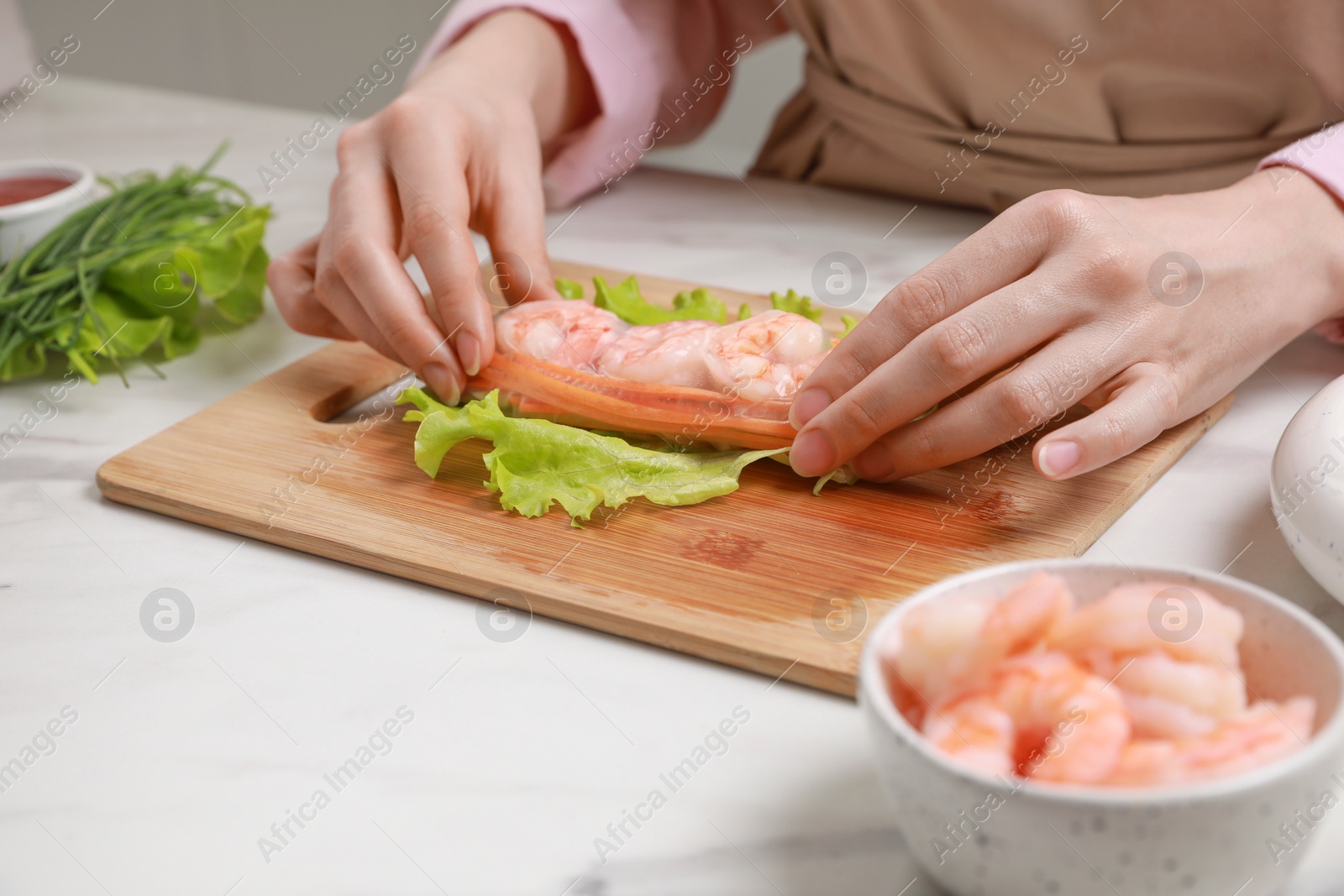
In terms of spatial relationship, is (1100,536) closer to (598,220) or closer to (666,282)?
(666,282)

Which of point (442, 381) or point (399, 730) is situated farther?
point (442, 381)

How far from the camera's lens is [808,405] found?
1.49 m

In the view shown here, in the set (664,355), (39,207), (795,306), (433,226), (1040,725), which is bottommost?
(795,306)

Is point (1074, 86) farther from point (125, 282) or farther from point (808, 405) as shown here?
point (125, 282)

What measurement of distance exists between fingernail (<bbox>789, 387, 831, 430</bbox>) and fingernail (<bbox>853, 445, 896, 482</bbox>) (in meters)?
0.08

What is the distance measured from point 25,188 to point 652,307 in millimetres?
1229

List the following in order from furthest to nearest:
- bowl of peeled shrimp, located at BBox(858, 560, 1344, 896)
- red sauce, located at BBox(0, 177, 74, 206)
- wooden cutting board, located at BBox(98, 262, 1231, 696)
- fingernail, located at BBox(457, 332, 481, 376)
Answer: red sauce, located at BBox(0, 177, 74, 206), fingernail, located at BBox(457, 332, 481, 376), wooden cutting board, located at BBox(98, 262, 1231, 696), bowl of peeled shrimp, located at BBox(858, 560, 1344, 896)

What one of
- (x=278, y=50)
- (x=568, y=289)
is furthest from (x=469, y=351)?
(x=278, y=50)

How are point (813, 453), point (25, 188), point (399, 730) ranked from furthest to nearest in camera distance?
point (25, 188) → point (813, 453) → point (399, 730)

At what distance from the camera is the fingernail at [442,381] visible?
1731mm

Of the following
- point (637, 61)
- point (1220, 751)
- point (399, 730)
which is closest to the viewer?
point (1220, 751)

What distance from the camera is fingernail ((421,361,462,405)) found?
1.73 meters

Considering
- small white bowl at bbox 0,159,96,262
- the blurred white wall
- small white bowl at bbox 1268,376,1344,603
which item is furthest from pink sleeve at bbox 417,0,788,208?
the blurred white wall

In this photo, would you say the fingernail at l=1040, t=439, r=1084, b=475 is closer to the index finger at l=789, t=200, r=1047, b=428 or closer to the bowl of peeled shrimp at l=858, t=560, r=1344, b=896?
the index finger at l=789, t=200, r=1047, b=428
